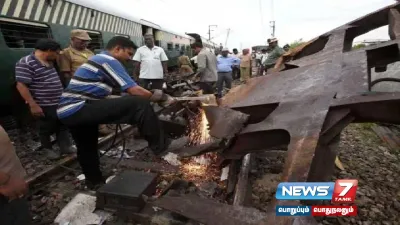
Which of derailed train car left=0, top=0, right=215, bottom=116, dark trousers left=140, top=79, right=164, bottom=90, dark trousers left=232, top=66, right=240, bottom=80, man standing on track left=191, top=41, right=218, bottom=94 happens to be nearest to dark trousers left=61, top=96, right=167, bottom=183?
derailed train car left=0, top=0, right=215, bottom=116

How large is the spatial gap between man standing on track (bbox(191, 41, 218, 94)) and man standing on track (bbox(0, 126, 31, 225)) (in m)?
6.62

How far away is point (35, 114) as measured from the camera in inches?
161

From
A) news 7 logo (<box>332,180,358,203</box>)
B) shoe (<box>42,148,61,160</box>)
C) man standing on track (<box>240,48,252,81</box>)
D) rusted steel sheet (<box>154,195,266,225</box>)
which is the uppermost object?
man standing on track (<box>240,48,252,81</box>)

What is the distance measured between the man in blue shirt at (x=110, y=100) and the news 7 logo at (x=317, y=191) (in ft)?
5.35

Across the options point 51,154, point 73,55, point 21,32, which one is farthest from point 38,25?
point 51,154

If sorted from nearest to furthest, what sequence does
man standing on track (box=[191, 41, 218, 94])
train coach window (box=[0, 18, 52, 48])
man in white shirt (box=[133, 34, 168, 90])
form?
train coach window (box=[0, 18, 52, 48])
man in white shirt (box=[133, 34, 168, 90])
man standing on track (box=[191, 41, 218, 94])

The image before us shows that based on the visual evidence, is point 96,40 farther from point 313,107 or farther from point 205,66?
point 313,107

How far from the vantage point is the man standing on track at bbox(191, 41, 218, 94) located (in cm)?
803

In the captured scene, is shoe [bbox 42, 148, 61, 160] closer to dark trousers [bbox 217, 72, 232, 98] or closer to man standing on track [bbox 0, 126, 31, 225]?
man standing on track [bbox 0, 126, 31, 225]

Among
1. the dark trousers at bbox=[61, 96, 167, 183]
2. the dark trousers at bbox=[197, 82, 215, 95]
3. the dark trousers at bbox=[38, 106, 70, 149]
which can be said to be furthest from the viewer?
the dark trousers at bbox=[197, 82, 215, 95]

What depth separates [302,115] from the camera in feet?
6.86

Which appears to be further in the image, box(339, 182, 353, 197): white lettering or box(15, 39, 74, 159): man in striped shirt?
box(15, 39, 74, 159): man in striped shirt

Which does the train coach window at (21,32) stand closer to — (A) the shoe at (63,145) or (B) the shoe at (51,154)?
(A) the shoe at (63,145)

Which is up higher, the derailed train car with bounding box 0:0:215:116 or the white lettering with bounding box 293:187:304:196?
the derailed train car with bounding box 0:0:215:116
